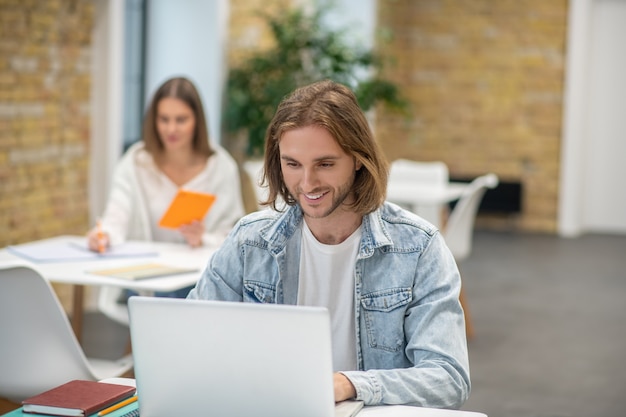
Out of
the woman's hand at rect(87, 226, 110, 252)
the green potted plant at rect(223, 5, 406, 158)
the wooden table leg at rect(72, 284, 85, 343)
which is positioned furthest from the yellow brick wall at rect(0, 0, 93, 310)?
the green potted plant at rect(223, 5, 406, 158)

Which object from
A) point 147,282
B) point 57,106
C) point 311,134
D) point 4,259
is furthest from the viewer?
point 57,106

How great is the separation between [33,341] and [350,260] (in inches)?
40.6

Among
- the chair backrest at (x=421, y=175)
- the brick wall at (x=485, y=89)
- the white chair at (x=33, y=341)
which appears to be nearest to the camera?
the white chair at (x=33, y=341)

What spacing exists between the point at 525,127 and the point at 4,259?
307 inches

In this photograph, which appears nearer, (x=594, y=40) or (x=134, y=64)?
(x=134, y=64)

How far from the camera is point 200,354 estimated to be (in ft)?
5.45

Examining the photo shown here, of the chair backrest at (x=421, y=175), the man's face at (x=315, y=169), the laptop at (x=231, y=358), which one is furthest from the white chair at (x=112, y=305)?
the chair backrest at (x=421, y=175)

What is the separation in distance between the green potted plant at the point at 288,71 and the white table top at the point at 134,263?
3319 mm

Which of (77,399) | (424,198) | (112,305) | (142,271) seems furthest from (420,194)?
(77,399)

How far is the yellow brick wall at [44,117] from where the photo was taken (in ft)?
16.9

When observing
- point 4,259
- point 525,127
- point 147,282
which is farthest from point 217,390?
point 525,127

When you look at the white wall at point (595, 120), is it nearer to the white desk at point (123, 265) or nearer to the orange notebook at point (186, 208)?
the white desk at point (123, 265)

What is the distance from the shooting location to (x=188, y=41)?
24.5 feet

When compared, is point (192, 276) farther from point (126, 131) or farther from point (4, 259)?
point (126, 131)
